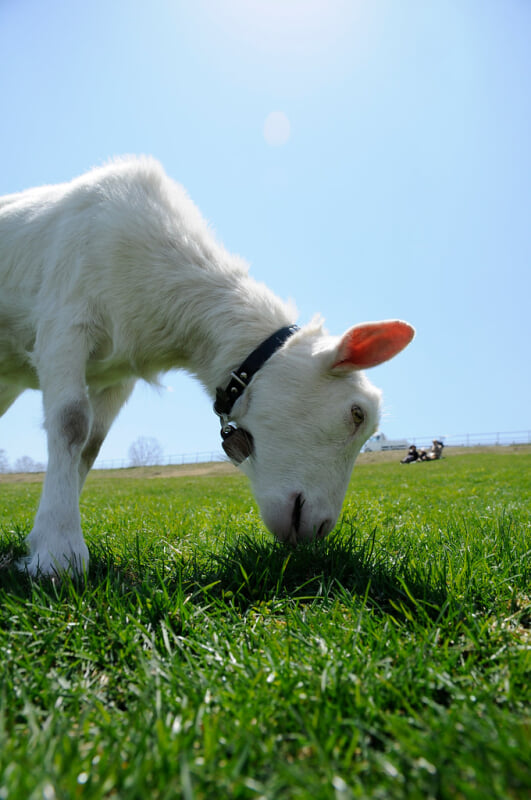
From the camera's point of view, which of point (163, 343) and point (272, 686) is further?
point (163, 343)

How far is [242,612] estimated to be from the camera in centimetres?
223

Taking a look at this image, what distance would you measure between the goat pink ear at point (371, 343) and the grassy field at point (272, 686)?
1.23 metres

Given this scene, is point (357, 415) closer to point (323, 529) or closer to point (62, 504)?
point (323, 529)

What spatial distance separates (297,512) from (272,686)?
60.4 inches

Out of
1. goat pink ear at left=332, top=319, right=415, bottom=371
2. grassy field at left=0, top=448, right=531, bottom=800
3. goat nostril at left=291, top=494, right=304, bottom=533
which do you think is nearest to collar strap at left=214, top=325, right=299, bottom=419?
goat pink ear at left=332, top=319, right=415, bottom=371

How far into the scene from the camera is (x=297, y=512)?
2.99m

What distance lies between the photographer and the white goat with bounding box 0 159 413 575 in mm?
3014

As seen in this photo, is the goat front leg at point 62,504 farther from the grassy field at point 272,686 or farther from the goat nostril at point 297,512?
the goat nostril at point 297,512

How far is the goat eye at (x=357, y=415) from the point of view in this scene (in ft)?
10.2

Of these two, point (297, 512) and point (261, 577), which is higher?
point (297, 512)

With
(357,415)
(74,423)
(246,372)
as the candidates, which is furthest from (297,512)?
(74,423)

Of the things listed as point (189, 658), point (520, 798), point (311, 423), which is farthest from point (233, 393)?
point (520, 798)

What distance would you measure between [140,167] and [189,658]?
372 cm

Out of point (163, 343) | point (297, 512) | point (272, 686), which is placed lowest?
point (272, 686)
